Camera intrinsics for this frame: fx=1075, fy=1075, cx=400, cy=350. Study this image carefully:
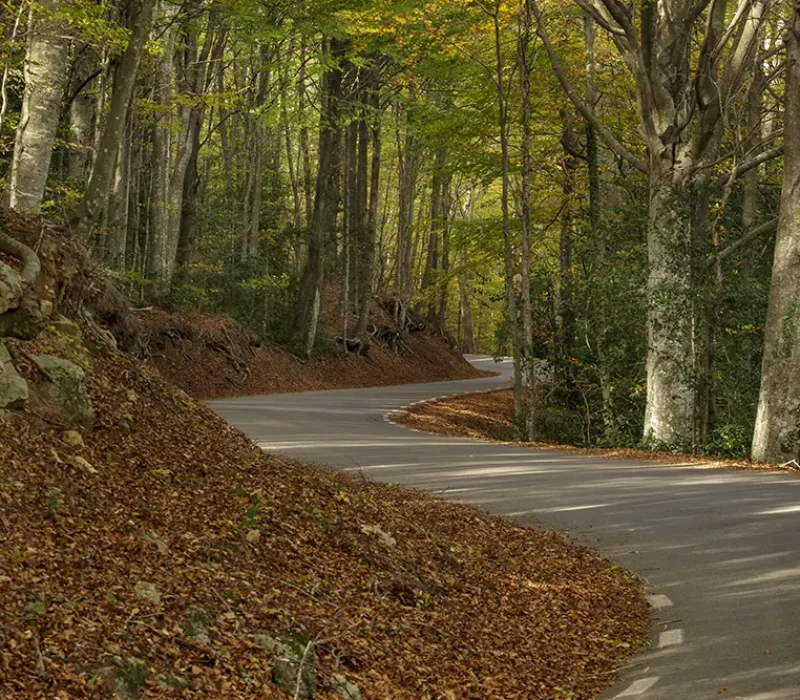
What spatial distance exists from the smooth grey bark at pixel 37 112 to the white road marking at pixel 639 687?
11219mm

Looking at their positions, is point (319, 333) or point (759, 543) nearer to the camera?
point (759, 543)

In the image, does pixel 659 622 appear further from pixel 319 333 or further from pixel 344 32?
pixel 319 333

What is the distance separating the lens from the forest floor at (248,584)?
18.4 ft

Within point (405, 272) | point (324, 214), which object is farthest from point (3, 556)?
point (405, 272)

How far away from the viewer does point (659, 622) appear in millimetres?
8109

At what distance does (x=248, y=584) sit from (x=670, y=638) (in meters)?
3.01

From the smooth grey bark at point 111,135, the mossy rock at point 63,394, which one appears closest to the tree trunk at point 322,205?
the smooth grey bark at point 111,135

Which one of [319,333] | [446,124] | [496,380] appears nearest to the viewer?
[446,124]

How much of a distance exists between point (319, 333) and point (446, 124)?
11.8 m

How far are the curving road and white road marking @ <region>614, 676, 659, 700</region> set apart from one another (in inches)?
0.5

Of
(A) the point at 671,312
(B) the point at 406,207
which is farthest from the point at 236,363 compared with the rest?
(B) the point at 406,207

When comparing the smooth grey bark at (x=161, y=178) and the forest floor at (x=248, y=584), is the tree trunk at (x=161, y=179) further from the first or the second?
the forest floor at (x=248, y=584)

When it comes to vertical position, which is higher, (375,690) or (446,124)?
(446,124)

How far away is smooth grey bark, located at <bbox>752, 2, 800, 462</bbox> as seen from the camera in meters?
17.2
